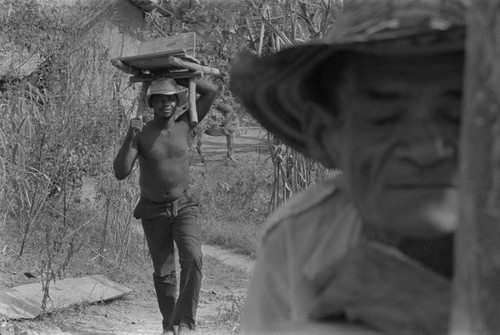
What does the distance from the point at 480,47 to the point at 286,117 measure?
84 centimetres

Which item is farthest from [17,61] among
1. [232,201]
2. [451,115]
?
[451,115]

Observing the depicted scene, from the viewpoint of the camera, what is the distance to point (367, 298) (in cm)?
121

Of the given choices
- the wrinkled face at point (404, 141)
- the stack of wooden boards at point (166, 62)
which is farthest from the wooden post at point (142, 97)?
the wrinkled face at point (404, 141)

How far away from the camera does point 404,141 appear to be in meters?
1.33

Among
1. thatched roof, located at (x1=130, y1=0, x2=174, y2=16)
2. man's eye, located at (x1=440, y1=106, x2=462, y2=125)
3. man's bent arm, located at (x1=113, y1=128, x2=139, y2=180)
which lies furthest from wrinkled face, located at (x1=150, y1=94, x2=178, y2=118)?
thatched roof, located at (x1=130, y1=0, x2=174, y2=16)

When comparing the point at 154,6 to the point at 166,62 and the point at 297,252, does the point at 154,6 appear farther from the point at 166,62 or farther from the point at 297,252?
the point at 297,252

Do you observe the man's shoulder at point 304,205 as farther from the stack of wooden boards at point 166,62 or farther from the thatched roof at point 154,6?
the thatched roof at point 154,6

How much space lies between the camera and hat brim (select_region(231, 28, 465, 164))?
4.14 ft

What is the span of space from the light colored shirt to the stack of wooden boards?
4.45m

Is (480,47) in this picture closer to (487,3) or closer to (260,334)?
(487,3)

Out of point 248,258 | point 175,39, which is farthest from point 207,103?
point 248,258

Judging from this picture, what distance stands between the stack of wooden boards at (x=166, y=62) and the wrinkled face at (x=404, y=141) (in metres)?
4.57

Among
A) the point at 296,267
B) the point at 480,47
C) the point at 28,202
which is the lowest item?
the point at 28,202

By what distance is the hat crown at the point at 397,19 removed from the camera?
119cm
